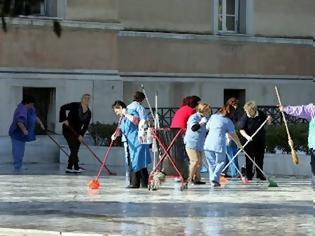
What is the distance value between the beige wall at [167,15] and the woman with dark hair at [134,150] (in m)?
11.5

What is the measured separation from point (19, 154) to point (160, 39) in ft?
26.8

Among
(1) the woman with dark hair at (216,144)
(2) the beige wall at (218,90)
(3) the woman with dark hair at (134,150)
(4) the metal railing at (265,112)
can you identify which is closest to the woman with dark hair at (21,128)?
(4) the metal railing at (265,112)

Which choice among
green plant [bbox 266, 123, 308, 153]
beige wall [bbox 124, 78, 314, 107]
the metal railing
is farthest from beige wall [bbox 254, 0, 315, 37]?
green plant [bbox 266, 123, 308, 153]

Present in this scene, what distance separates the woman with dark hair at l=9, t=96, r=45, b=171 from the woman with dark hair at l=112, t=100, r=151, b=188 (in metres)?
5.31

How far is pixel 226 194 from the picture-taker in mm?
17969

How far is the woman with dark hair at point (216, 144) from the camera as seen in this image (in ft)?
62.6

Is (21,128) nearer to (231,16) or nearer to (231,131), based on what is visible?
(231,131)

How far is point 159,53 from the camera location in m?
30.7

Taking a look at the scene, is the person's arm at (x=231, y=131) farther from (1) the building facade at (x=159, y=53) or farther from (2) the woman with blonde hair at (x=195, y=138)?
(1) the building facade at (x=159, y=53)

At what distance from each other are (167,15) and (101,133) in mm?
5768

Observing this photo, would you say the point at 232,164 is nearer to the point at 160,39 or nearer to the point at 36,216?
the point at 36,216

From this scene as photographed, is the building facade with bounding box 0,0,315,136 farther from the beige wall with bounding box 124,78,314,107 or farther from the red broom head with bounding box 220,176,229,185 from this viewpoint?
the red broom head with bounding box 220,176,229,185

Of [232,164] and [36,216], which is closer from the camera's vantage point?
[36,216]

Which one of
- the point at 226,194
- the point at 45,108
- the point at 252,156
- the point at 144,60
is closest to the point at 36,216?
the point at 226,194
